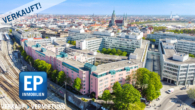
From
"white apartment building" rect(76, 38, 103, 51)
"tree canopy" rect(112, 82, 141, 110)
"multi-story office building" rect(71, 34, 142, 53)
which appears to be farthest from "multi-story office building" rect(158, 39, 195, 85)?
"white apartment building" rect(76, 38, 103, 51)

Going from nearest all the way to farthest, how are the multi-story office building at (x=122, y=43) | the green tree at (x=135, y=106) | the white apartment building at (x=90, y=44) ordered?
the green tree at (x=135, y=106) → the white apartment building at (x=90, y=44) → the multi-story office building at (x=122, y=43)

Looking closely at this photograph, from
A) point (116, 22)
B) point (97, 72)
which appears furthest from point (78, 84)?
point (116, 22)

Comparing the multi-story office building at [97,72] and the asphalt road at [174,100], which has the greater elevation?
the multi-story office building at [97,72]

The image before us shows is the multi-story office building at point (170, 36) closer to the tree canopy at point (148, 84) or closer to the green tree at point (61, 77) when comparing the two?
the tree canopy at point (148, 84)

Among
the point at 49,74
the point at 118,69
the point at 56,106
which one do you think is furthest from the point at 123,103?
the point at 49,74

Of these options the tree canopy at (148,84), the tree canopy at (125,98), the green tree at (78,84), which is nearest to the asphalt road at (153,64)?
the tree canopy at (148,84)

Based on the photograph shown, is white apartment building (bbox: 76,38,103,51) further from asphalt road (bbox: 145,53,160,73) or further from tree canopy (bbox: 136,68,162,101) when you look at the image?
tree canopy (bbox: 136,68,162,101)

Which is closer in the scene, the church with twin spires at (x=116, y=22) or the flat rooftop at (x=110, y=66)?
the flat rooftop at (x=110, y=66)
